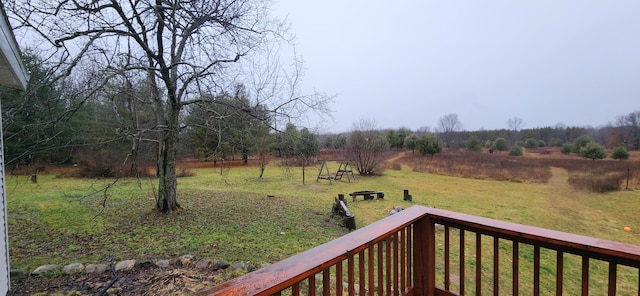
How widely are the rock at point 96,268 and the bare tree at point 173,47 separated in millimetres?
2053

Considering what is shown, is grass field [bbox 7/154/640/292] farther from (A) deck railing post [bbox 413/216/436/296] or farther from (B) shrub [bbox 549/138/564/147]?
(B) shrub [bbox 549/138/564/147]

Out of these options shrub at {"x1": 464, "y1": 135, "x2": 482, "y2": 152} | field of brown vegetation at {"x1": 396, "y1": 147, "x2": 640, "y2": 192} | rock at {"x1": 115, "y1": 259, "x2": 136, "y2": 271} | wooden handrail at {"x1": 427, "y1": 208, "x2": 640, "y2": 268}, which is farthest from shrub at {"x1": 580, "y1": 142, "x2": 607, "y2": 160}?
rock at {"x1": 115, "y1": 259, "x2": 136, "y2": 271}

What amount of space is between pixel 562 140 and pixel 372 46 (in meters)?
24.9

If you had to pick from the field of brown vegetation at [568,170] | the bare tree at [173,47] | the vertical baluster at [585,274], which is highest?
the bare tree at [173,47]

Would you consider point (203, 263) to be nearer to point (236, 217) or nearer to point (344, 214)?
point (236, 217)

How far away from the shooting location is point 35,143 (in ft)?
12.8

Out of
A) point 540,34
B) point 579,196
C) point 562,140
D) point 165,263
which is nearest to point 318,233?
point 165,263

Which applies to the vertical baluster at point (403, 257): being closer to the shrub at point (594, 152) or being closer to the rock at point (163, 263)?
the rock at point (163, 263)

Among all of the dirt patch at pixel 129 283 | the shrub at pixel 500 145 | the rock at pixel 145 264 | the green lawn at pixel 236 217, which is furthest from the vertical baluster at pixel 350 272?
the shrub at pixel 500 145

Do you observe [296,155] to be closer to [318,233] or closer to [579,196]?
[318,233]

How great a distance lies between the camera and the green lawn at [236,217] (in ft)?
13.4

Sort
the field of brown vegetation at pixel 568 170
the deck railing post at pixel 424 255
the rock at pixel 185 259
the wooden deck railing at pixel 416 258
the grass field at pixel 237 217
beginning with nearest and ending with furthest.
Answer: the wooden deck railing at pixel 416 258 → the deck railing post at pixel 424 255 → the rock at pixel 185 259 → the grass field at pixel 237 217 → the field of brown vegetation at pixel 568 170

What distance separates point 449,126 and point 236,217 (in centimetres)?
3812

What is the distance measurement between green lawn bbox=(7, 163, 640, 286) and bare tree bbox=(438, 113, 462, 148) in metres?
26.2
